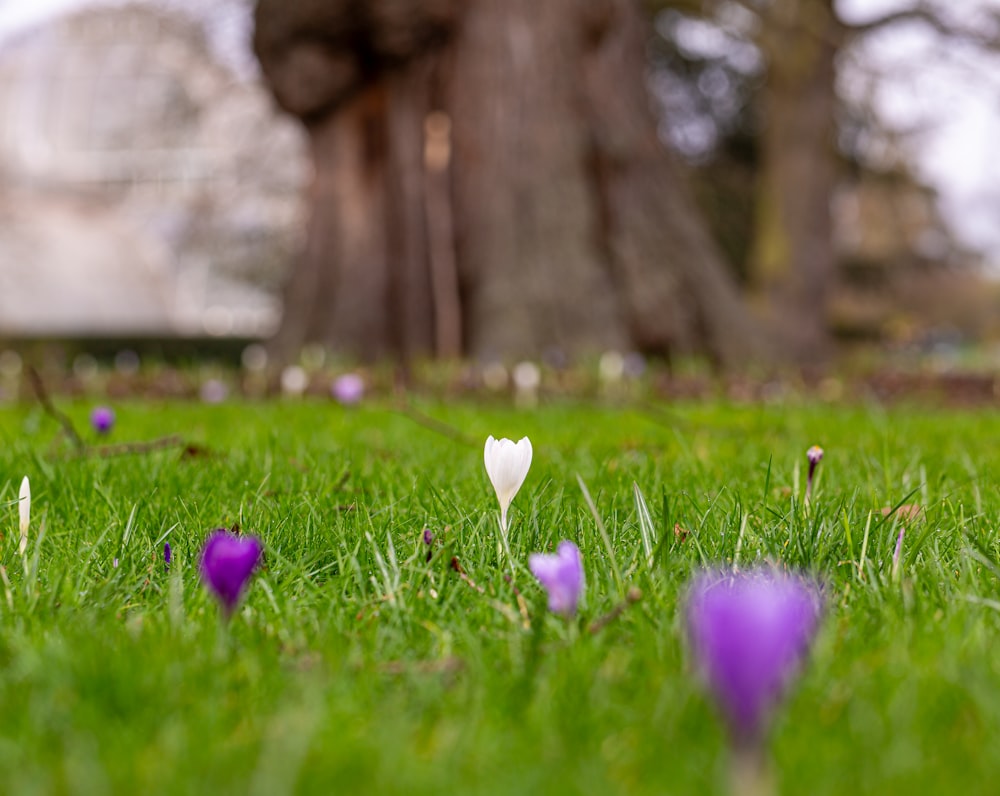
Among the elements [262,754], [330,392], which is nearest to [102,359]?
[330,392]

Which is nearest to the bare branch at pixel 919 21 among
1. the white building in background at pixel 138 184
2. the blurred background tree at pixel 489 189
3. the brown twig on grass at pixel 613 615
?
the blurred background tree at pixel 489 189

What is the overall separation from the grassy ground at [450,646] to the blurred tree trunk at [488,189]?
5.92m

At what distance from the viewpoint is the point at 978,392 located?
341 inches

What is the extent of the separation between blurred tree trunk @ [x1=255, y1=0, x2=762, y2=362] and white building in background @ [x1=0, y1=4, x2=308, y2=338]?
6.82 meters

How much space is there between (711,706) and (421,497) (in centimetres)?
132

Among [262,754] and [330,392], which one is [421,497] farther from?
[330,392]

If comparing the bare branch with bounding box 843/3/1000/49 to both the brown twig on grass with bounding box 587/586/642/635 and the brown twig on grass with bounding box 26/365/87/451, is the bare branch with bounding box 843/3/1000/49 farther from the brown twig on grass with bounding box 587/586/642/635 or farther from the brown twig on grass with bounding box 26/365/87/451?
the brown twig on grass with bounding box 587/586/642/635

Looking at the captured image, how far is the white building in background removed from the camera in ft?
64.9

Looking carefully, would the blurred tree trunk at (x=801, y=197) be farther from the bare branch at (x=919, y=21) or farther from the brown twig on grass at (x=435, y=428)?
the brown twig on grass at (x=435, y=428)

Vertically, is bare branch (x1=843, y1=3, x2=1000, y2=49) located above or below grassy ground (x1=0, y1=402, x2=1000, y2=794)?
above

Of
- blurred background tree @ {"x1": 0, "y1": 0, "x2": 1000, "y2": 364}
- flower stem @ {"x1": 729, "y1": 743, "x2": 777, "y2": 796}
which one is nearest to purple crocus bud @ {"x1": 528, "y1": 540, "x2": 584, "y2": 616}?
flower stem @ {"x1": 729, "y1": 743, "x2": 777, "y2": 796}

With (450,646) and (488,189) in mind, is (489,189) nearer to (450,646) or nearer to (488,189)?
(488,189)

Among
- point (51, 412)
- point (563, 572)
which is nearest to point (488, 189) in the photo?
point (51, 412)

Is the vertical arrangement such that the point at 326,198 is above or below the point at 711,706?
above
